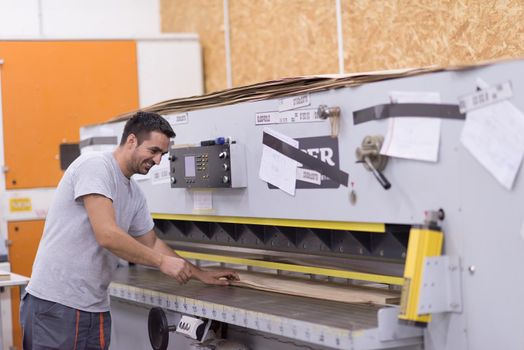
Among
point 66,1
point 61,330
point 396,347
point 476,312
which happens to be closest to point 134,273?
point 61,330

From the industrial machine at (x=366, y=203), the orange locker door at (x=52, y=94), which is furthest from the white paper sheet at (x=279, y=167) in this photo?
the orange locker door at (x=52, y=94)

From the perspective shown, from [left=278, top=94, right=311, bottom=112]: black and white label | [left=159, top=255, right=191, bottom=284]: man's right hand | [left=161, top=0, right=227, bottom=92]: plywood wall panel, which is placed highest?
[left=161, top=0, right=227, bottom=92]: plywood wall panel

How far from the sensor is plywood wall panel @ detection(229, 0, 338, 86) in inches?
159

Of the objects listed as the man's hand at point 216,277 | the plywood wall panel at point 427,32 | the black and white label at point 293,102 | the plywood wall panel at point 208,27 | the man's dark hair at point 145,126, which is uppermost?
the plywood wall panel at point 208,27

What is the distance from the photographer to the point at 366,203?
2125 mm

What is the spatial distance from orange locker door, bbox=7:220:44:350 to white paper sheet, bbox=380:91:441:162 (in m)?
3.26

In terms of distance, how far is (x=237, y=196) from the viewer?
2719 millimetres

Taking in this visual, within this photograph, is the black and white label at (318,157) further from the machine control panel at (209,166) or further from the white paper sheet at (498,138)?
the white paper sheet at (498,138)

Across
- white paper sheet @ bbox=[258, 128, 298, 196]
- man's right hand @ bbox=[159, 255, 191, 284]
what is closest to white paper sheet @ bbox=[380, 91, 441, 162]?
white paper sheet @ bbox=[258, 128, 298, 196]

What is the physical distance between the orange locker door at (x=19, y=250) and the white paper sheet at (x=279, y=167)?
263 centimetres

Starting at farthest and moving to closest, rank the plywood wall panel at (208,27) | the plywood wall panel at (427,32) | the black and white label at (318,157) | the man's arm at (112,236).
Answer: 1. the plywood wall panel at (208,27)
2. the plywood wall panel at (427,32)
3. the man's arm at (112,236)
4. the black and white label at (318,157)

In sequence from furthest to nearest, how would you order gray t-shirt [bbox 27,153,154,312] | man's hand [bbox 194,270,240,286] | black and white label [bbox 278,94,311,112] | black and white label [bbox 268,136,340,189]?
man's hand [bbox 194,270,240,286] → gray t-shirt [bbox 27,153,154,312] → black and white label [bbox 278,94,311,112] → black and white label [bbox 268,136,340,189]

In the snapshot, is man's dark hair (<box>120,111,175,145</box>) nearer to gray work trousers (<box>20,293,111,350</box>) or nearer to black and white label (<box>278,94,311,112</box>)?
black and white label (<box>278,94,311,112</box>)

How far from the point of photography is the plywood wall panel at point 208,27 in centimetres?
502
